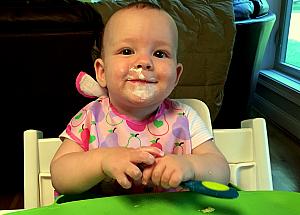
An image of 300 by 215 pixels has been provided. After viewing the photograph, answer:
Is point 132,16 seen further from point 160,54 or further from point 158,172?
point 158,172

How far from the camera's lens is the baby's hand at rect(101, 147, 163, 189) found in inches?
19.5

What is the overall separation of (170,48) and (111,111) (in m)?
0.15

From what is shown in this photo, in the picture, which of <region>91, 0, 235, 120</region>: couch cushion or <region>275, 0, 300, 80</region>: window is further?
<region>275, 0, 300, 80</region>: window

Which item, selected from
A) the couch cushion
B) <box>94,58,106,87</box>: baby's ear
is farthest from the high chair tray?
the couch cushion

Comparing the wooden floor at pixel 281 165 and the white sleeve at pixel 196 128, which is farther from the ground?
the white sleeve at pixel 196 128

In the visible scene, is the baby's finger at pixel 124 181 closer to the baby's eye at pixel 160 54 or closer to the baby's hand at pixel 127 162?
the baby's hand at pixel 127 162

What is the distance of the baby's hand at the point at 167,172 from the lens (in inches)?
19.9

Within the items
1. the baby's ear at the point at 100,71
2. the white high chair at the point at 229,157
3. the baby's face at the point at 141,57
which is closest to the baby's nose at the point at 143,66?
the baby's face at the point at 141,57

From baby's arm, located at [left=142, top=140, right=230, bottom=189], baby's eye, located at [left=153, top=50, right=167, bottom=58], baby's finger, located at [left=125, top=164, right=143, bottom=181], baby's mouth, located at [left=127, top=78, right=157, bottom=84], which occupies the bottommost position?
baby's arm, located at [left=142, top=140, right=230, bottom=189]

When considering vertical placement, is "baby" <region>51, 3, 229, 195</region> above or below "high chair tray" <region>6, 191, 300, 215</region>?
above

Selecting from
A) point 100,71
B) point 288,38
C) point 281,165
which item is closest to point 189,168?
point 100,71

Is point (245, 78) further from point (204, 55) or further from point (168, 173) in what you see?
point (168, 173)

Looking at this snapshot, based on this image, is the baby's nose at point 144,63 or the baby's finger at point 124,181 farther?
the baby's nose at point 144,63

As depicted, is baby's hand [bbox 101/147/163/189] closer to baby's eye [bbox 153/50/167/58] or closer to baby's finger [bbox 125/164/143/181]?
baby's finger [bbox 125/164/143/181]
